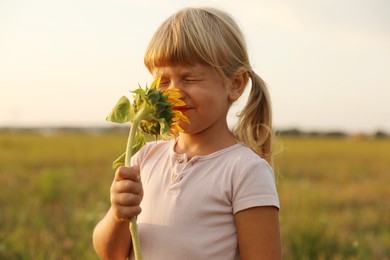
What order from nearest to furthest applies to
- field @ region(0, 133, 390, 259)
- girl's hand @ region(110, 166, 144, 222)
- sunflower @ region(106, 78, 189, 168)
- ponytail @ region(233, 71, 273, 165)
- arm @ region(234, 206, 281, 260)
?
sunflower @ region(106, 78, 189, 168)
girl's hand @ region(110, 166, 144, 222)
arm @ region(234, 206, 281, 260)
ponytail @ region(233, 71, 273, 165)
field @ region(0, 133, 390, 259)

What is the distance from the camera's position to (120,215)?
1.68 meters

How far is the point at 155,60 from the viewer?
1890 millimetres

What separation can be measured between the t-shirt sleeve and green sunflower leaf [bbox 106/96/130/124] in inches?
18.7

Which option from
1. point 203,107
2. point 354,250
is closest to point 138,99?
point 203,107

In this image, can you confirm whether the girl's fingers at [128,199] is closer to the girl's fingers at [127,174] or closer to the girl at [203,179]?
the girl's fingers at [127,174]

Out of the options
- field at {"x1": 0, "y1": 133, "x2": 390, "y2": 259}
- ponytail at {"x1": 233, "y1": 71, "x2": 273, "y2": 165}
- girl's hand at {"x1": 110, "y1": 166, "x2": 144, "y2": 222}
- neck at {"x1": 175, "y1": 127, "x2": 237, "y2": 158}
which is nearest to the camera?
girl's hand at {"x1": 110, "y1": 166, "x2": 144, "y2": 222}

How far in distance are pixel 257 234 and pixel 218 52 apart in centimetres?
55

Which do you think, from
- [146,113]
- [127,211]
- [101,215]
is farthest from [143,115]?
[101,215]

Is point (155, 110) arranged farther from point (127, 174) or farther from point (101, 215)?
point (101, 215)

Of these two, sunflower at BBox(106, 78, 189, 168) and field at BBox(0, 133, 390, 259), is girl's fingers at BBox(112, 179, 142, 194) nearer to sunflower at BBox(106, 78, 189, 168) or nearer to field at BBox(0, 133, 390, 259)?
sunflower at BBox(106, 78, 189, 168)

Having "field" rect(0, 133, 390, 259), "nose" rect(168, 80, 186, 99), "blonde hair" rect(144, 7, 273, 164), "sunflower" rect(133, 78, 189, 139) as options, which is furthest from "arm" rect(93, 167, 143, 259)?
"field" rect(0, 133, 390, 259)

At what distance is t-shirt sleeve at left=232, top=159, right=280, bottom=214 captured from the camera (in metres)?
1.84

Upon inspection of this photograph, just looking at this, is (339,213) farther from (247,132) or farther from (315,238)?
(247,132)

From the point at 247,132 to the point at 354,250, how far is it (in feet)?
7.51
